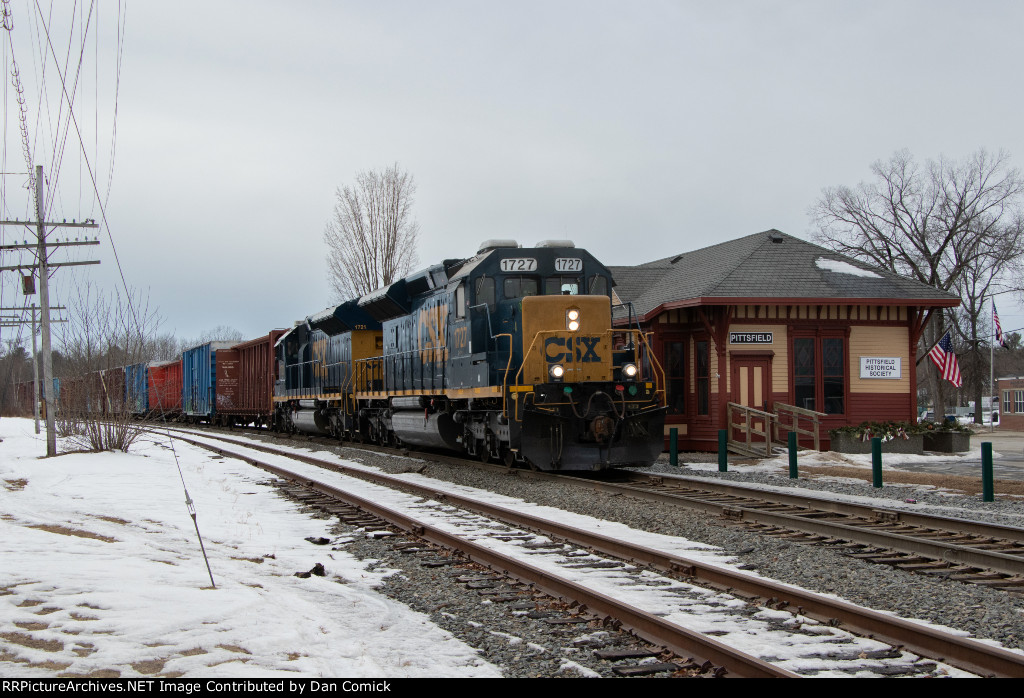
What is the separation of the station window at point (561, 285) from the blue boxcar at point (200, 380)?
82.1 ft

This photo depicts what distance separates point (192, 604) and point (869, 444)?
17.4 metres

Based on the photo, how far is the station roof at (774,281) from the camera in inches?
773

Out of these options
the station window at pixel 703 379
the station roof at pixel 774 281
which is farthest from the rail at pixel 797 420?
the station roof at pixel 774 281

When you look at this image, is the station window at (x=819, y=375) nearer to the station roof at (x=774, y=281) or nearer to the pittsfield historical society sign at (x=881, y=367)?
the pittsfield historical society sign at (x=881, y=367)

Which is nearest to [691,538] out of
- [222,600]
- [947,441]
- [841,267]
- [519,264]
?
[222,600]

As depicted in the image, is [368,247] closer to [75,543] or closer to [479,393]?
[479,393]

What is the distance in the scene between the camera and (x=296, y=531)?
9562 millimetres

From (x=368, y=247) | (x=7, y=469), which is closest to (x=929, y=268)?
(x=368, y=247)

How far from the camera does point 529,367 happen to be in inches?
526

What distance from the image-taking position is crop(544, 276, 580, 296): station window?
1452cm

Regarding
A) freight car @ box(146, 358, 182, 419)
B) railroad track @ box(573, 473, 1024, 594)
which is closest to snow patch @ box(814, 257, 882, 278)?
railroad track @ box(573, 473, 1024, 594)

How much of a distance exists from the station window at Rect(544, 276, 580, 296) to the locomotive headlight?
3.47ft

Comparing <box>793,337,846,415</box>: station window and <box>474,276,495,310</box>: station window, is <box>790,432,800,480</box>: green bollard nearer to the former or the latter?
<box>474,276,495,310</box>: station window

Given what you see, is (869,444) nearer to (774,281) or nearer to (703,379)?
(703,379)
